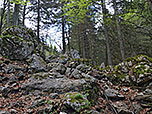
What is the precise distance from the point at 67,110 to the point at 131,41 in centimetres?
1509

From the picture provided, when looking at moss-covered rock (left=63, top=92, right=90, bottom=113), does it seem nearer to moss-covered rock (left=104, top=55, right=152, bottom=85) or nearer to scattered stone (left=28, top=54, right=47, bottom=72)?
moss-covered rock (left=104, top=55, right=152, bottom=85)

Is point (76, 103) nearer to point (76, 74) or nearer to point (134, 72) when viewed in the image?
point (76, 74)

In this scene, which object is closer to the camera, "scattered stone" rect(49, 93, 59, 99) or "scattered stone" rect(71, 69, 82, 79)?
"scattered stone" rect(49, 93, 59, 99)

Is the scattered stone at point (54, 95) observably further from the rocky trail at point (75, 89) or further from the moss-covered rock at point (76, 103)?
the moss-covered rock at point (76, 103)

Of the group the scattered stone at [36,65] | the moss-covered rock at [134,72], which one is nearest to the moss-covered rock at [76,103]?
the moss-covered rock at [134,72]

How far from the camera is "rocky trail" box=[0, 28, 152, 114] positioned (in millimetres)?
4566

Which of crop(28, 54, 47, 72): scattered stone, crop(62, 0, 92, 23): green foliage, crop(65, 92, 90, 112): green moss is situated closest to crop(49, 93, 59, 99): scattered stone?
Answer: crop(65, 92, 90, 112): green moss

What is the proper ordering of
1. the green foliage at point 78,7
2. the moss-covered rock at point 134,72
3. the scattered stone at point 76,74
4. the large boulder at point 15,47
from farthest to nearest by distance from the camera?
the large boulder at point 15,47 < the scattered stone at point 76,74 < the moss-covered rock at point 134,72 < the green foliage at point 78,7

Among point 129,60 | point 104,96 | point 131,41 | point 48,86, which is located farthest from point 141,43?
Result: point 48,86

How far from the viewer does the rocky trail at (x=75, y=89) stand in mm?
4566

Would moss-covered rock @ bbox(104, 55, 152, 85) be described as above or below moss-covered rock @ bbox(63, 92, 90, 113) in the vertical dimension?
above

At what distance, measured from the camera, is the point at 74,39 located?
82.4 ft

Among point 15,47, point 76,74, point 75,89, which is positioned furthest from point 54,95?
point 15,47

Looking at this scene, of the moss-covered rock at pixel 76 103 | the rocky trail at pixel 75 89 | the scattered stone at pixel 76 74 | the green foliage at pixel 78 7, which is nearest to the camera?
the moss-covered rock at pixel 76 103
